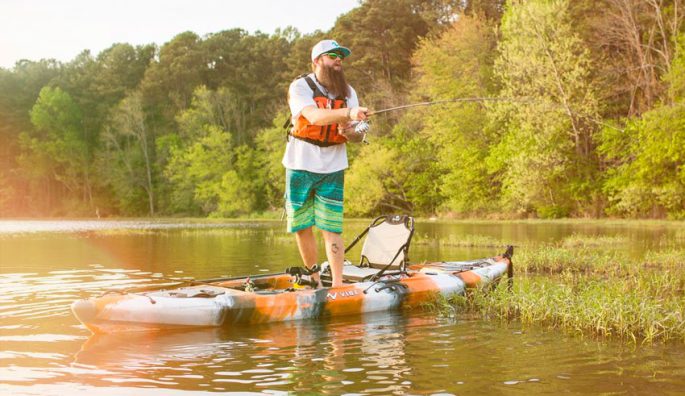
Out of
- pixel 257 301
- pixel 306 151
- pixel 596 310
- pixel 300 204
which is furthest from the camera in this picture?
pixel 300 204

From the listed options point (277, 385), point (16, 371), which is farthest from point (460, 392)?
point (16, 371)

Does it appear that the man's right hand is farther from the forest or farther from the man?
the forest

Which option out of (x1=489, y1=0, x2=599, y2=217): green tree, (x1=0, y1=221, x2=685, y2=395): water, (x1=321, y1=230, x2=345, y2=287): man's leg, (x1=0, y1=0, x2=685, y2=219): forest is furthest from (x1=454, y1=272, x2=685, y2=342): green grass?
(x1=489, y1=0, x2=599, y2=217): green tree

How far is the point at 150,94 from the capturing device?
63.4 metres

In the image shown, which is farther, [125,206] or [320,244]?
[125,206]

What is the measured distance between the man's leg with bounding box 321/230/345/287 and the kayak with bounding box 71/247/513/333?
132mm

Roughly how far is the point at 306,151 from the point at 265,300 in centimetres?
162

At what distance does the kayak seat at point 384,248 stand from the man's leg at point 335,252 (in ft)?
3.33

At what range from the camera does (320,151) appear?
304 inches

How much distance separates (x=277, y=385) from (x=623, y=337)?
10.8 feet

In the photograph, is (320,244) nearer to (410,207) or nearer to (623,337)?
(623,337)

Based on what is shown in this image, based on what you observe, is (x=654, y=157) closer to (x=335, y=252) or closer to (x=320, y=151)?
(x=335, y=252)

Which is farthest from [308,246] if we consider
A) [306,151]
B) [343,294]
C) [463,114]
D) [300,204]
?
[463,114]

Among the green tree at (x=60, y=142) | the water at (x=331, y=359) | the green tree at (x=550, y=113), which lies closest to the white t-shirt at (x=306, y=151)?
the water at (x=331, y=359)
